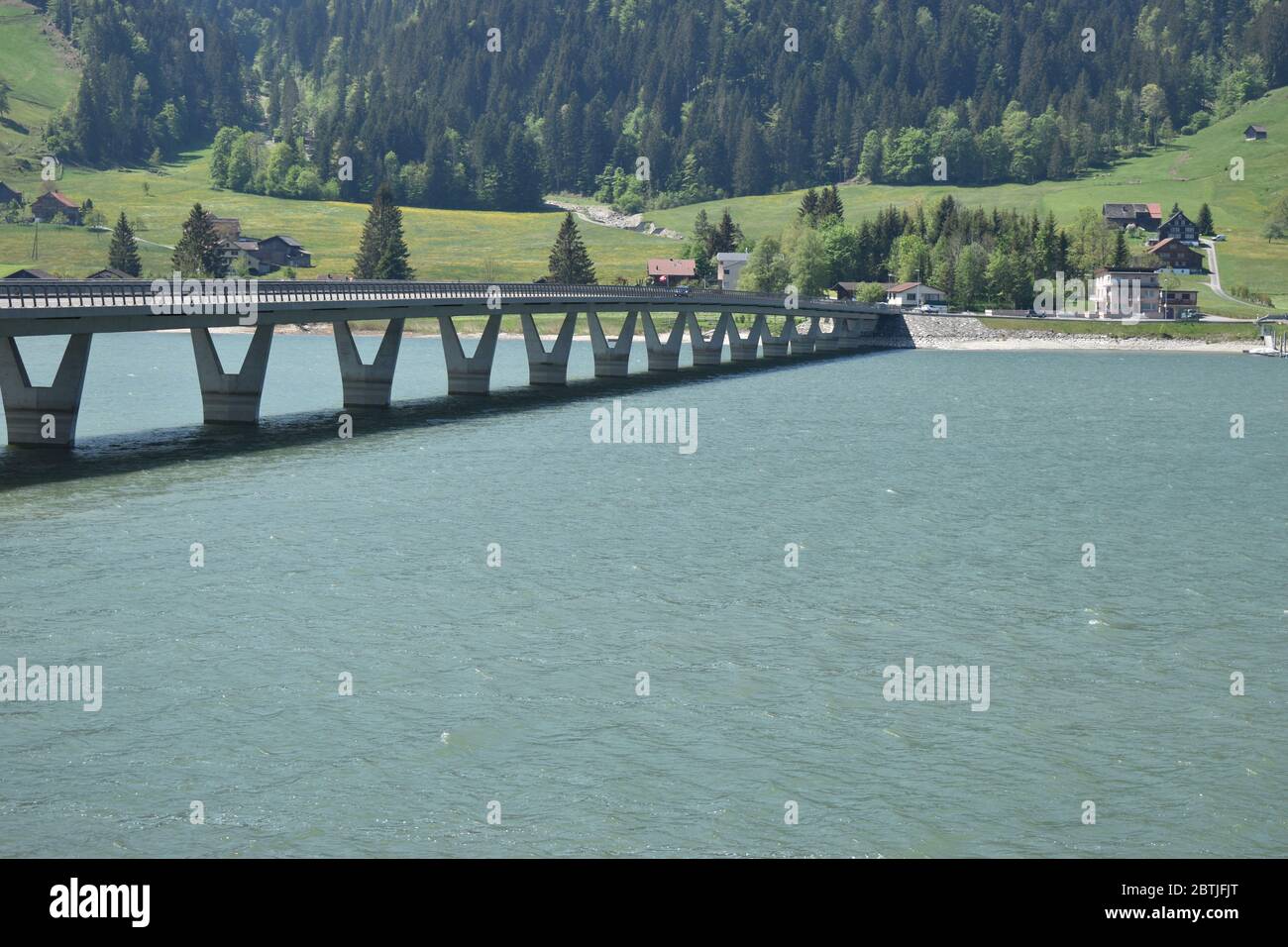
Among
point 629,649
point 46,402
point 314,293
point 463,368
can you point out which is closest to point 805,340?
point 463,368

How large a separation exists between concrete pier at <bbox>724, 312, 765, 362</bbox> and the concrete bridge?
18.6 ft

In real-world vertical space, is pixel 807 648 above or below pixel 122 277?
below

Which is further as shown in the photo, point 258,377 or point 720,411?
point 720,411

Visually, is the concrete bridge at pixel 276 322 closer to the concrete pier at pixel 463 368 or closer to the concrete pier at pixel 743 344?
the concrete pier at pixel 463 368

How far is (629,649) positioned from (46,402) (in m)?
40.5

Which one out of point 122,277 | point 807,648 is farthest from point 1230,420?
point 122,277

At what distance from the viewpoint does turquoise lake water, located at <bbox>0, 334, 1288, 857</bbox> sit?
2589 cm

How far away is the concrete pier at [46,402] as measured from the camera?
67.2 m

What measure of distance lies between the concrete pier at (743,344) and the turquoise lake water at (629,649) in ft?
295

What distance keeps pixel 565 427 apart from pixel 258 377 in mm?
16382

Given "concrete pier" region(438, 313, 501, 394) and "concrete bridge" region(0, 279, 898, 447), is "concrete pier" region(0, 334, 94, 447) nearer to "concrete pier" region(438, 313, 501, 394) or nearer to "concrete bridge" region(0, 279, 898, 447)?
"concrete bridge" region(0, 279, 898, 447)

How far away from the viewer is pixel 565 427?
85.1 meters
